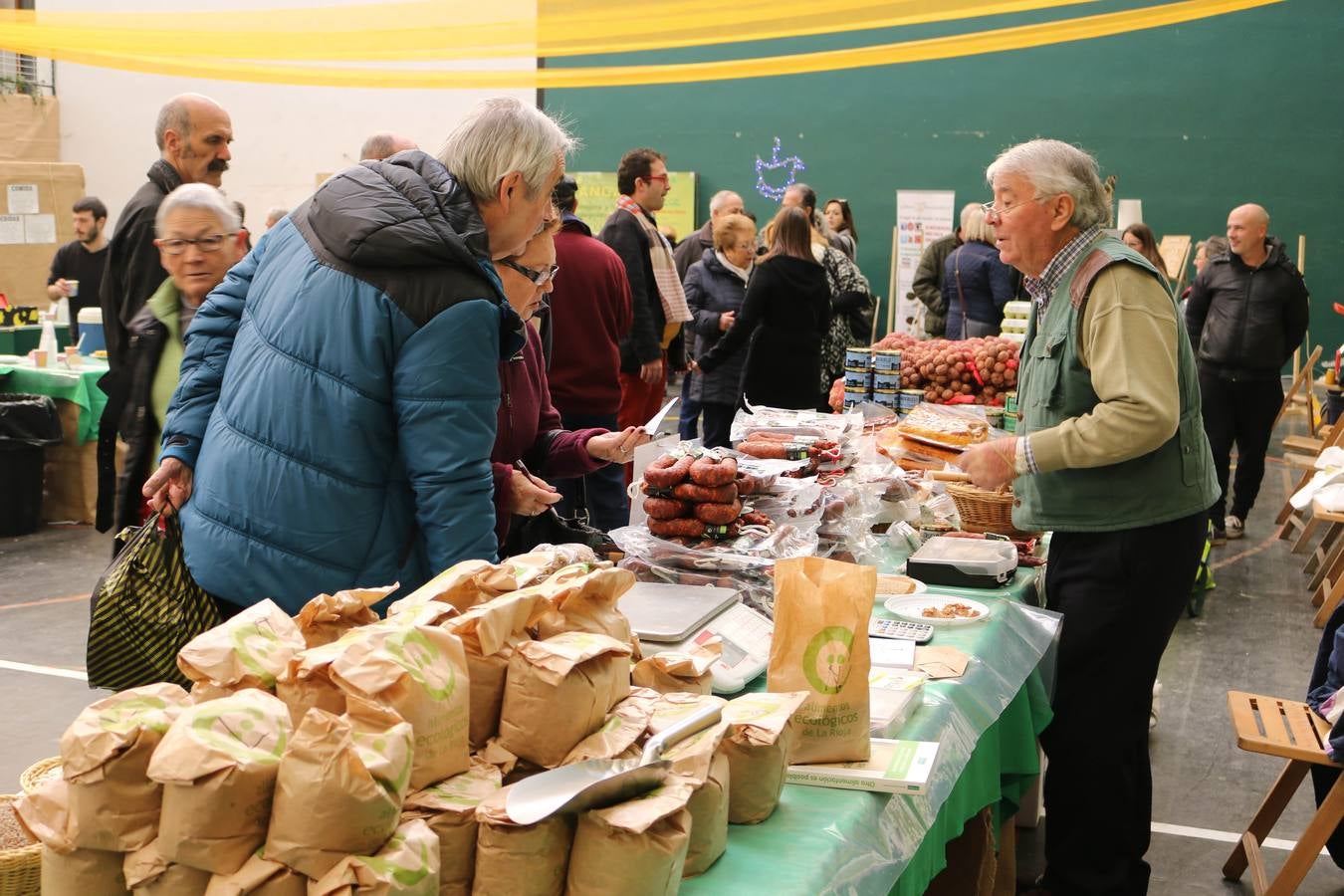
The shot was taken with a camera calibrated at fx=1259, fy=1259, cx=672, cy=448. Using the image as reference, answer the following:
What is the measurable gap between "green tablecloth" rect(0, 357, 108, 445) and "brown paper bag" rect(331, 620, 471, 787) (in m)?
5.94

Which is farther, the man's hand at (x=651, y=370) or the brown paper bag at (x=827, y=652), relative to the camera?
the man's hand at (x=651, y=370)

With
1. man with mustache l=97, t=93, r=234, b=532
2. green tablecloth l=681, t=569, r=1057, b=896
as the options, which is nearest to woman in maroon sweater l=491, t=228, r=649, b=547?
green tablecloth l=681, t=569, r=1057, b=896

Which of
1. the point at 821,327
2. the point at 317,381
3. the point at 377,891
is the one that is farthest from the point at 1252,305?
the point at 377,891

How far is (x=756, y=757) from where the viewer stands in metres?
1.49

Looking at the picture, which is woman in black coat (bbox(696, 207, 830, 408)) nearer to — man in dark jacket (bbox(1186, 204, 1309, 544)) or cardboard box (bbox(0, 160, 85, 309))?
man in dark jacket (bbox(1186, 204, 1309, 544))

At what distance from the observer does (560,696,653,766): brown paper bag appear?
4.37 ft

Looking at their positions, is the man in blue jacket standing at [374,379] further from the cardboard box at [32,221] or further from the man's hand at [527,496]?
the cardboard box at [32,221]

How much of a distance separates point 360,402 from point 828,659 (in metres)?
0.79

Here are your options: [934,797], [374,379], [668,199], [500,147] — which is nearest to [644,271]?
[500,147]

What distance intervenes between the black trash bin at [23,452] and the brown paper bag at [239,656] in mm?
5793

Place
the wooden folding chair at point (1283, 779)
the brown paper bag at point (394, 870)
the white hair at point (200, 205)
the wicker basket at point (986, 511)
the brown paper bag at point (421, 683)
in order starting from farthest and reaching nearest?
1. the wicker basket at point (986, 511)
2. the white hair at point (200, 205)
3. the wooden folding chair at point (1283, 779)
4. the brown paper bag at point (421, 683)
5. the brown paper bag at point (394, 870)

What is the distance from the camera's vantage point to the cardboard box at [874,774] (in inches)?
64.3

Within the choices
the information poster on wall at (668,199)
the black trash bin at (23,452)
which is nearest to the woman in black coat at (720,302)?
the black trash bin at (23,452)

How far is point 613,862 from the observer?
3.92 feet
